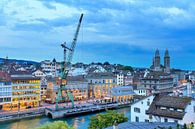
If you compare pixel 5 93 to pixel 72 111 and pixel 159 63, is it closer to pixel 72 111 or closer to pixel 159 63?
pixel 72 111

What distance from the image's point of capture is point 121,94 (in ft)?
222

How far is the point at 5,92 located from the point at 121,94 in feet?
81.2

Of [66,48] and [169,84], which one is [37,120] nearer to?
[66,48]

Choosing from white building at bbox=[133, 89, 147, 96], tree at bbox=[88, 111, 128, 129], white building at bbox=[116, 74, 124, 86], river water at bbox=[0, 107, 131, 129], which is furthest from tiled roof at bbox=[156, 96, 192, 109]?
white building at bbox=[116, 74, 124, 86]

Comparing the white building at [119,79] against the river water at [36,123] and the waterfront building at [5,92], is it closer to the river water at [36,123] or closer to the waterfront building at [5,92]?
the waterfront building at [5,92]

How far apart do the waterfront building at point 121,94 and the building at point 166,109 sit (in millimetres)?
38541

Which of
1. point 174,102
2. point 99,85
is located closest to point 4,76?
point 99,85

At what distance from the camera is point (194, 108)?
2519 cm

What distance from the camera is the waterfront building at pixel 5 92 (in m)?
52.2

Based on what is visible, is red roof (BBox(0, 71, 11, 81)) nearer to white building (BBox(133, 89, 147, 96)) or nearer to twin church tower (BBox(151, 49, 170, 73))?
white building (BBox(133, 89, 147, 96))

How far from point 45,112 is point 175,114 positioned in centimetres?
2889

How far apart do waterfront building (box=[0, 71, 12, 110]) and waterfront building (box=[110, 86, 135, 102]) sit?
21.6 metres

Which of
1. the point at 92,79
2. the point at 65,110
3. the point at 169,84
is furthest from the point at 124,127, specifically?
the point at 169,84

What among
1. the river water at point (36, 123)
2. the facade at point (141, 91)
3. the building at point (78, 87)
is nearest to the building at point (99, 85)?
the building at point (78, 87)
